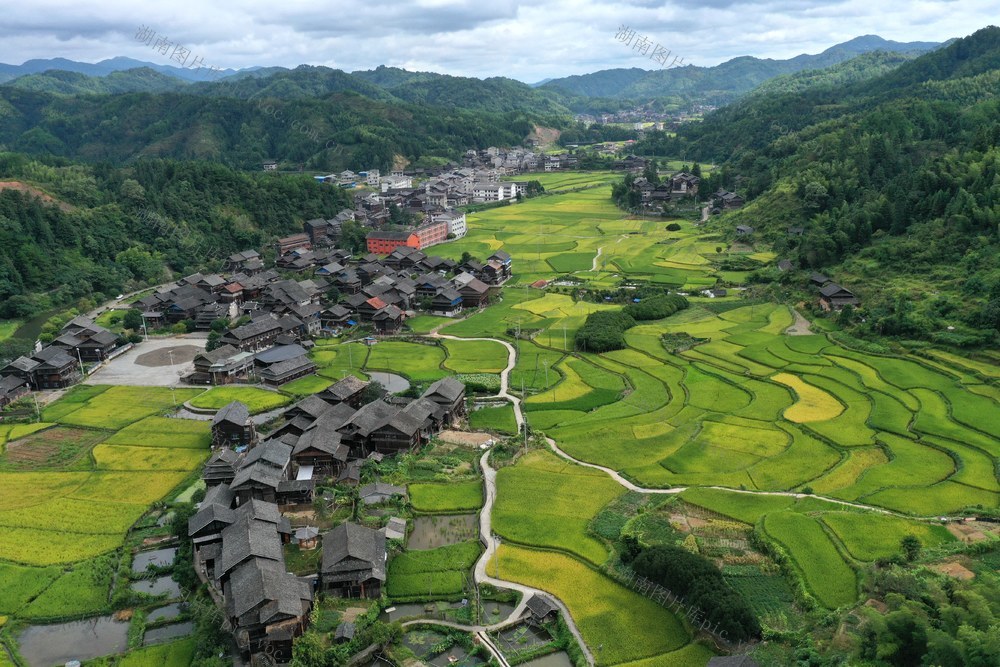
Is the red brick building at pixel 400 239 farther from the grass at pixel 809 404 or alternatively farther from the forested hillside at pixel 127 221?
the grass at pixel 809 404

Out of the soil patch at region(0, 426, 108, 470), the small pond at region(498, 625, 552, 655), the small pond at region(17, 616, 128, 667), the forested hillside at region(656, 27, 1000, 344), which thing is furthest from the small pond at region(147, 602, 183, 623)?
the forested hillside at region(656, 27, 1000, 344)

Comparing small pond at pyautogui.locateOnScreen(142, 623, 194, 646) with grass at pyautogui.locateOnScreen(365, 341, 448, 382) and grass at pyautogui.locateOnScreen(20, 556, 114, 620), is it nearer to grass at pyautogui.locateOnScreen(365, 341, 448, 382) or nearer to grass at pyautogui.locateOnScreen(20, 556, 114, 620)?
grass at pyautogui.locateOnScreen(20, 556, 114, 620)

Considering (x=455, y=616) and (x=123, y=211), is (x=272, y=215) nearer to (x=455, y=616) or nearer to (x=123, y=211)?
(x=123, y=211)

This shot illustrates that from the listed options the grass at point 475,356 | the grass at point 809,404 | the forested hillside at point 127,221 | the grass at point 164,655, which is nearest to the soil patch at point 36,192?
the forested hillside at point 127,221

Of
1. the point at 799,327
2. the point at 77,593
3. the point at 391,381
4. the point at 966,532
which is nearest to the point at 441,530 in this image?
the point at 77,593

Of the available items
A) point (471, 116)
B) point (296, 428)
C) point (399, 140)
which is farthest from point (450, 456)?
point (471, 116)

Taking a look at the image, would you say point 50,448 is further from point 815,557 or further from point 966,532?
point 966,532

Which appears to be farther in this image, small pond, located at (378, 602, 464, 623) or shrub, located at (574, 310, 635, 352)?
shrub, located at (574, 310, 635, 352)
